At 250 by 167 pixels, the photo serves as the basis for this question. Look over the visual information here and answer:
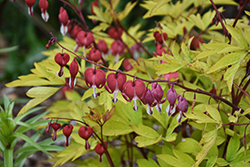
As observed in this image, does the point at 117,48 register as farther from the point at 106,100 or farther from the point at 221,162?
the point at 221,162

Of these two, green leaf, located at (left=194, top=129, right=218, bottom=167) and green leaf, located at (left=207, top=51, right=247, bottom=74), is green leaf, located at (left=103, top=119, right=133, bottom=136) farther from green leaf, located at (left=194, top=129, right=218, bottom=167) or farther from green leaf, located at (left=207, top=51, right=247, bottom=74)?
green leaf, located at (left=207, top=51, right=247, bottom=74)

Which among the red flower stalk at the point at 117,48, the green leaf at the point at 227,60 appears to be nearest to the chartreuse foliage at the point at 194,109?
the green leaf at the point at 227,60

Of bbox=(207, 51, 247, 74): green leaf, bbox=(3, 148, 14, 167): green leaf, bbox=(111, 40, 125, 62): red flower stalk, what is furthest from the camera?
bbox=(111, 40, 125, 62): red flower stalk

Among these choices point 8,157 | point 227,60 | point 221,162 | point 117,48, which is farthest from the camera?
point 117,48

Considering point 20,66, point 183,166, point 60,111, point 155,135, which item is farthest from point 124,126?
point 20,66

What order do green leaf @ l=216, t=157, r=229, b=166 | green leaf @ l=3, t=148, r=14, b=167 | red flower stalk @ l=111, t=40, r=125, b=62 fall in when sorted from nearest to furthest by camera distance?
green leaf @ l=216, t=157, r=229, b=166
green leaf @ l=3, t=148, r=14, b=167
red flower stalk @ l=111, t=40, r=125, b=62

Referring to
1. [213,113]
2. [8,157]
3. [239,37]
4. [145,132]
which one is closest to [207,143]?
[213,113]

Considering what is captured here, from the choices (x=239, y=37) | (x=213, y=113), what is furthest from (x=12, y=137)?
(x=239, y=37)

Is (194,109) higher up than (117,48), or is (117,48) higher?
(117,48)

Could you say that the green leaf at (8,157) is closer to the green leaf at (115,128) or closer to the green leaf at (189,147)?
the green leaf at (115,128)

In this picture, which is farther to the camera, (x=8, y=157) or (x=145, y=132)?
(x=8, y=157)

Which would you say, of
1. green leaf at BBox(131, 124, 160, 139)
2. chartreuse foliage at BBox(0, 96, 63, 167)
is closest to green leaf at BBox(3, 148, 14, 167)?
chartreuse foliage at BBox(0, 96, 63, 167)

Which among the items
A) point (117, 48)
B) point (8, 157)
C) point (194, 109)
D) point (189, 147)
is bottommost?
point (8, 157)

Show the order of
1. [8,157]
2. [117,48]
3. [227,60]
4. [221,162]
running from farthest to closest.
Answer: [117,48], [8,157], [221,162], [227,60]
